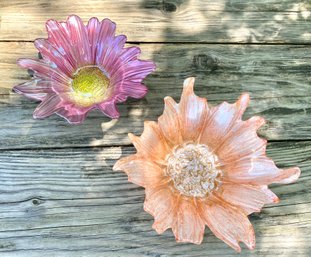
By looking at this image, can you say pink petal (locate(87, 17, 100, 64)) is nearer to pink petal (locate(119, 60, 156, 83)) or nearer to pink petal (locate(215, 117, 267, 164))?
pink petal (locate(119, 60, 156, 83))

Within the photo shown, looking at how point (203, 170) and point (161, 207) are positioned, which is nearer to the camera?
point (161, 207)

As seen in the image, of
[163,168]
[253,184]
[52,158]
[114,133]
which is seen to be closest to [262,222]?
[253,184]

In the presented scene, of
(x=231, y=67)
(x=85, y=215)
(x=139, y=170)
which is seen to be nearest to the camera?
(x=139, y=170)

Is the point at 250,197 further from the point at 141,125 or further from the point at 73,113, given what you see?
the point at 73,113

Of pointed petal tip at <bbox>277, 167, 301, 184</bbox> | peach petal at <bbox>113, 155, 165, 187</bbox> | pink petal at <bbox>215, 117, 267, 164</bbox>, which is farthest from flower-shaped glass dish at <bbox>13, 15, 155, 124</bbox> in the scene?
pointed petal tip at <bbox>277, 167, 301, 184</bbox>

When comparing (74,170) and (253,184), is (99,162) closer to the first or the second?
(74,170)

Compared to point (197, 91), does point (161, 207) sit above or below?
below

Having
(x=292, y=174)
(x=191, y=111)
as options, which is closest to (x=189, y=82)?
(x=191, y=111)

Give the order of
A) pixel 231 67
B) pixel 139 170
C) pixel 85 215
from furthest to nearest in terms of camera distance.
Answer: pixel 231 67 → pixel 85 215 → pixel 139 170

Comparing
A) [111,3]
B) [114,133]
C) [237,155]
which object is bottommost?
[237,155]
